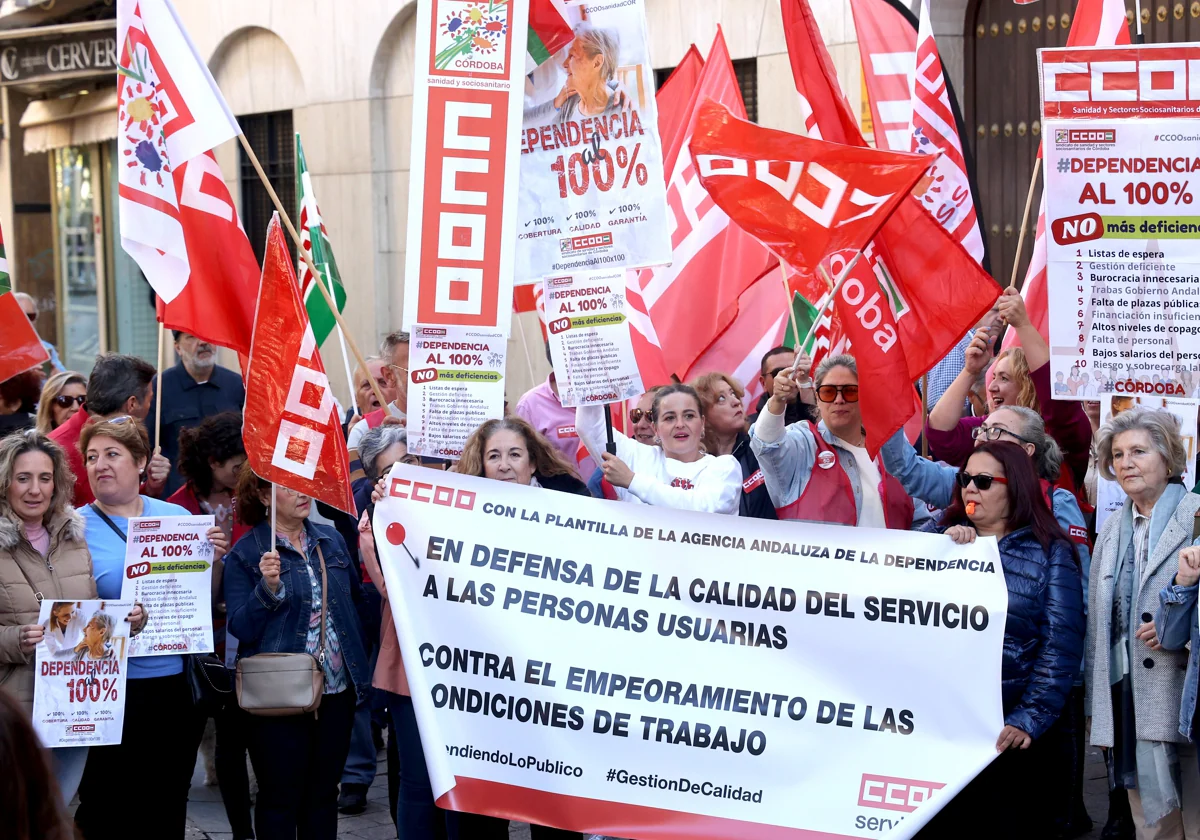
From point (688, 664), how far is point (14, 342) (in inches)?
139

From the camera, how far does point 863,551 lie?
5.17 m

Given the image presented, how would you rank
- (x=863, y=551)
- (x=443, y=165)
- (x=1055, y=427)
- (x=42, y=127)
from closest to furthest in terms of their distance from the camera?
(x=863, y=551)
(x=443, y=165)
(x=1055, y=427)
(x=42, y=127)

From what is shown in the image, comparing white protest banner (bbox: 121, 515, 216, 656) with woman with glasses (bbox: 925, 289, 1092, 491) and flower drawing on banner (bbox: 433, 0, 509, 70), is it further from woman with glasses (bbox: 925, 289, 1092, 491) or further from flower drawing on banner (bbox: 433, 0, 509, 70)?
woman with glasses (bbox: 925, 289, 1092, 491)

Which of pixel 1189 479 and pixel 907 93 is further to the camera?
pixel 907 93

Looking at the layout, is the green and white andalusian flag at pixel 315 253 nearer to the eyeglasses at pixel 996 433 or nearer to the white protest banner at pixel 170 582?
the white protest banner at pixel 170 582

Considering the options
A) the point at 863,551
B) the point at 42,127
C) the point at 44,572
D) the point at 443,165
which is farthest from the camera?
the point at 42,127

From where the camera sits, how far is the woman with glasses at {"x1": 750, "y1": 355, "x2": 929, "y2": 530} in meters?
5.82

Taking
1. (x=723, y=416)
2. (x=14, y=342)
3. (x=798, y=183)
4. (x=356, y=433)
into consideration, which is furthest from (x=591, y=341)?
(x=14, y=342)

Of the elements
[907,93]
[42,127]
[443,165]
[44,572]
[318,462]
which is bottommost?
[44,572]

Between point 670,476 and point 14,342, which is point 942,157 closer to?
point 670,476

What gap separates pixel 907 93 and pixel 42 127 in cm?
1652

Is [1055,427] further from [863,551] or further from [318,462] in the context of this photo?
[318,462]

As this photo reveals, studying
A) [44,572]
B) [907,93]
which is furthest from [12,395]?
[907,93]

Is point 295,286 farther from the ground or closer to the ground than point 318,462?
farther from the ground
